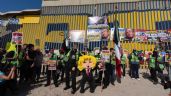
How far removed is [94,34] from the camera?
24828 millimetres

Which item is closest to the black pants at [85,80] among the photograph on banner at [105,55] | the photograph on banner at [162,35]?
the photograph on banner at [105,55]

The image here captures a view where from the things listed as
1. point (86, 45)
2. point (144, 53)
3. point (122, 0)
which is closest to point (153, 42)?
point (144, 53)

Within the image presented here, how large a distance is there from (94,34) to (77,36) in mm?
1772

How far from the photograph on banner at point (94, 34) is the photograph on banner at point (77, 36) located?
0.65 meters

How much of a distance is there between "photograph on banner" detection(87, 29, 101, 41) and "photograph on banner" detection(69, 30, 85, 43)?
2.13 ft

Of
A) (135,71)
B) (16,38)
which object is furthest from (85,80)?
(135,71)

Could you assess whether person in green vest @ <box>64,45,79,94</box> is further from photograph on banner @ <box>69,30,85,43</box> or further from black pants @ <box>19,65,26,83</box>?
photograph on banner @ <box>69,30,85,43</box>

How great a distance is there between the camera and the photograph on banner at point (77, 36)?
994 inches

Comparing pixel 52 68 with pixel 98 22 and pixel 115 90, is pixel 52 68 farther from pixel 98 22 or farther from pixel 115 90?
pixel 98 22

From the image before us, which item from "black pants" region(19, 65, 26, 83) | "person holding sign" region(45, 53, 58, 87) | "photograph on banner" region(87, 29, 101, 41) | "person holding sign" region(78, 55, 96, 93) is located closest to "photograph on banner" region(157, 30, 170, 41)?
"photograph on banner" region(87, 29, 101, 41)

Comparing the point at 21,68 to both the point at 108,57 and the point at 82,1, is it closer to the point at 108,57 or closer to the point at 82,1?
the point at 108,57

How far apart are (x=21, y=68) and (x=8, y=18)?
22709 millimetres

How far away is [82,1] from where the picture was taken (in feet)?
101

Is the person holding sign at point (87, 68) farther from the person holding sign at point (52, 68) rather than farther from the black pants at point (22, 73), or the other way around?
the black pants at point (22, 73)
